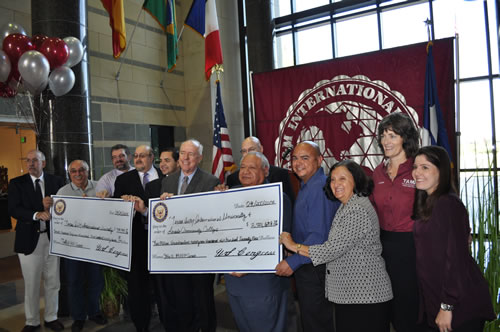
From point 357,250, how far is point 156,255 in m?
1.56

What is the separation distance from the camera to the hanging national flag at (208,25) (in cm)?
592

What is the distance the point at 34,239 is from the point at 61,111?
1569mm

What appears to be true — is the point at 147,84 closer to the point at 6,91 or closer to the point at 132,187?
the point at 6,91

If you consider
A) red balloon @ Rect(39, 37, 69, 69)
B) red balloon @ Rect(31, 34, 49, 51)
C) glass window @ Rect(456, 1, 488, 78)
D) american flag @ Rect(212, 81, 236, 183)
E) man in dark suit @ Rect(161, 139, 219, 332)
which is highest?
glass window @ Rect(456, 1, 488, 78)

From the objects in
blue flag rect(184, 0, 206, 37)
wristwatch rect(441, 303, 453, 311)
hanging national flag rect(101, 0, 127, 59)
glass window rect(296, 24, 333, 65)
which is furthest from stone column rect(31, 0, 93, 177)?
glass window rect(296, 24, 333, 65)

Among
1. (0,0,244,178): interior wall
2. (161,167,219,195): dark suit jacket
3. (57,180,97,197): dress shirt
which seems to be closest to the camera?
(161,167,219,195): dark suit jacket

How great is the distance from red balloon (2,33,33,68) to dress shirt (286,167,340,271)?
3.77 m

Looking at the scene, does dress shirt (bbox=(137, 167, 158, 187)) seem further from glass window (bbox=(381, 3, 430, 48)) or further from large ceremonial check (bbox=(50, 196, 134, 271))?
glass window (bbox=(381, 3, 430, 48))

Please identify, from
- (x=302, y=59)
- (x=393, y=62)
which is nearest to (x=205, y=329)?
(x=393, y=62)

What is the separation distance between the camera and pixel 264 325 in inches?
91.5

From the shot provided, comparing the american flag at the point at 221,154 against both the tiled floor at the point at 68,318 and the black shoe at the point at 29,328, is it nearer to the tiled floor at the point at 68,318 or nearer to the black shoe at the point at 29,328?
the tiled floor at the point at 68,318

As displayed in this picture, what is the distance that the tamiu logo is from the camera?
5.15 metres

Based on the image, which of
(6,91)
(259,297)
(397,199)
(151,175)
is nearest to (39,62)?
(6,91)

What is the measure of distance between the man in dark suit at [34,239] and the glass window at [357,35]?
22.6 ft
